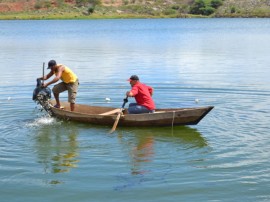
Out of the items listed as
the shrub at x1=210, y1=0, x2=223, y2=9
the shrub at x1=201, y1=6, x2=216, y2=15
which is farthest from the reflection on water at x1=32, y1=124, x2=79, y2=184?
the shrub at x1=210, y1=0, x2=223, y2=9

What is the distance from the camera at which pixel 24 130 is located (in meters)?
16.0

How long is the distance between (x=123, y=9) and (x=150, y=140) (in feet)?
400

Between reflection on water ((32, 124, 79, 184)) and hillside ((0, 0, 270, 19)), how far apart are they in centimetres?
10946

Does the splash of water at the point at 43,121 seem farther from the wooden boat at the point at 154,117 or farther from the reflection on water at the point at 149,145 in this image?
the reflection on water at the point at 149,145

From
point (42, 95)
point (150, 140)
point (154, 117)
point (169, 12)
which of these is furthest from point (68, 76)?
point (169, 12)

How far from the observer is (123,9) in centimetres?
13412

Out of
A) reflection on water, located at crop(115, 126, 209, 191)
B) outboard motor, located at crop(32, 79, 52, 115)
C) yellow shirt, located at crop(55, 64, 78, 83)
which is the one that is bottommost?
reflection on water, located at crop(115, 126, 209, 191)

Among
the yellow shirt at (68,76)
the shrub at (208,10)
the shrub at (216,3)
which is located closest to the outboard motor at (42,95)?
the yellow shirt at (68,76)

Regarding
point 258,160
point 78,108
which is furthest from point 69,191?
point 78,108

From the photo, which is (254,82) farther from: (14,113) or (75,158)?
(75,158)

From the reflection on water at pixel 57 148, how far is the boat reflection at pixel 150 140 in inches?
53.5

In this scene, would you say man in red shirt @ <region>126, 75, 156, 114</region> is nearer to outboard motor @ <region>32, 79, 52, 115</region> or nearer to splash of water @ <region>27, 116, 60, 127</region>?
splash of water @ <region>27, 116, 60, 127</region>

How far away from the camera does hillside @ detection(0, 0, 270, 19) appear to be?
417ft

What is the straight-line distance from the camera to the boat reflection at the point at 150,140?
13.0 metres
